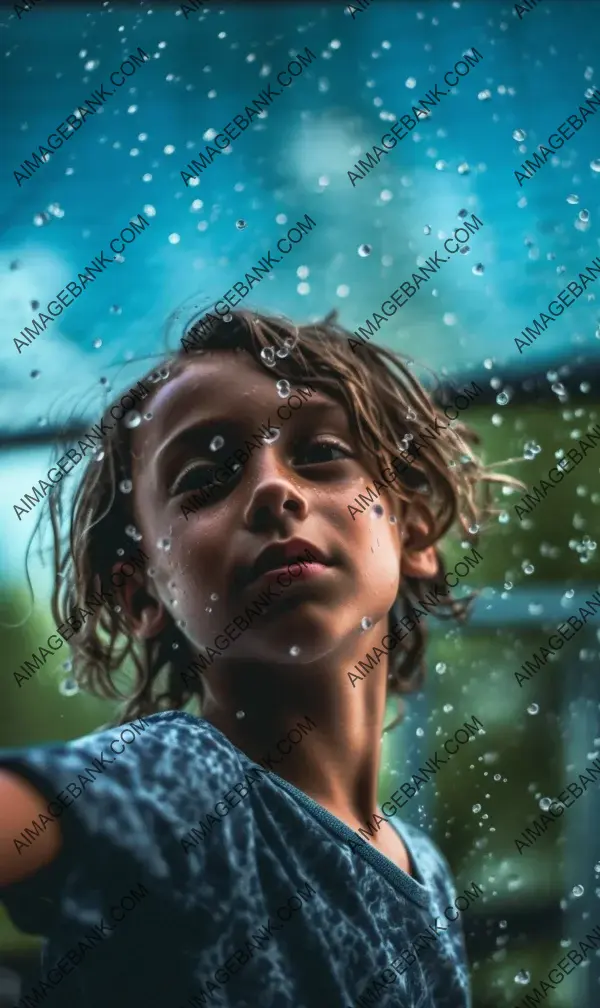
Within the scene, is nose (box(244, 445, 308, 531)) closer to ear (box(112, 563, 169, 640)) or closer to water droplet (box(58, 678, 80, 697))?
ear (box(112, 563, 169, 640))

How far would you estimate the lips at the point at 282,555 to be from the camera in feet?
1.60

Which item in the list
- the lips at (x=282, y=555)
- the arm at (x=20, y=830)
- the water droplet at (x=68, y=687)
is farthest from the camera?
the water droplet at (x=68, y=687)

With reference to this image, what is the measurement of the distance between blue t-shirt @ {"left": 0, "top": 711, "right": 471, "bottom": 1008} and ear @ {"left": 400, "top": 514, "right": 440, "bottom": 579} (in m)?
0.17

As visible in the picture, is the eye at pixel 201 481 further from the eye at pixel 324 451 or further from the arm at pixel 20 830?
the arm at pixel 20 830

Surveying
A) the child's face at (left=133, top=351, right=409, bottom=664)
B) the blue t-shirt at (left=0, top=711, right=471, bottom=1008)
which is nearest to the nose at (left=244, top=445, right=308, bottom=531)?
the child's face at (left=133, top=351, right=409, bottom=664)

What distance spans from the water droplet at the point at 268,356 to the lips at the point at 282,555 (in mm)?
113

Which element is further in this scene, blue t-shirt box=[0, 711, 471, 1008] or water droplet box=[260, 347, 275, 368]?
water droplet box=[260, 347, 275, 368]

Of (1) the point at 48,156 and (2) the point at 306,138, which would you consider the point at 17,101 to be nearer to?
(1) the point at 48,156

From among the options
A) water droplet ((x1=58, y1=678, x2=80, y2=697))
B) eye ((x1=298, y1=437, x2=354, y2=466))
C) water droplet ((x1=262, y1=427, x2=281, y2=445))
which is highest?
eye ((x1=298, y1=437, x2=354, y2=466))

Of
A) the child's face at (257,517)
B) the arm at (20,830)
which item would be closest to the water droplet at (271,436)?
the child's face at (257,517)

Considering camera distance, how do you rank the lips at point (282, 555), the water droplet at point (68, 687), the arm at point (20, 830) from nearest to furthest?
the arm at point (20, 830) < the lips at point (282, 555) < the water droplet at point (68, 687)

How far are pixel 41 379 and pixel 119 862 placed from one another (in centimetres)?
36

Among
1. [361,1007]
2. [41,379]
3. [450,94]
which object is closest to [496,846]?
[361,1007]

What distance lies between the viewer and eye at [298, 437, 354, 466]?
20.1 inches
